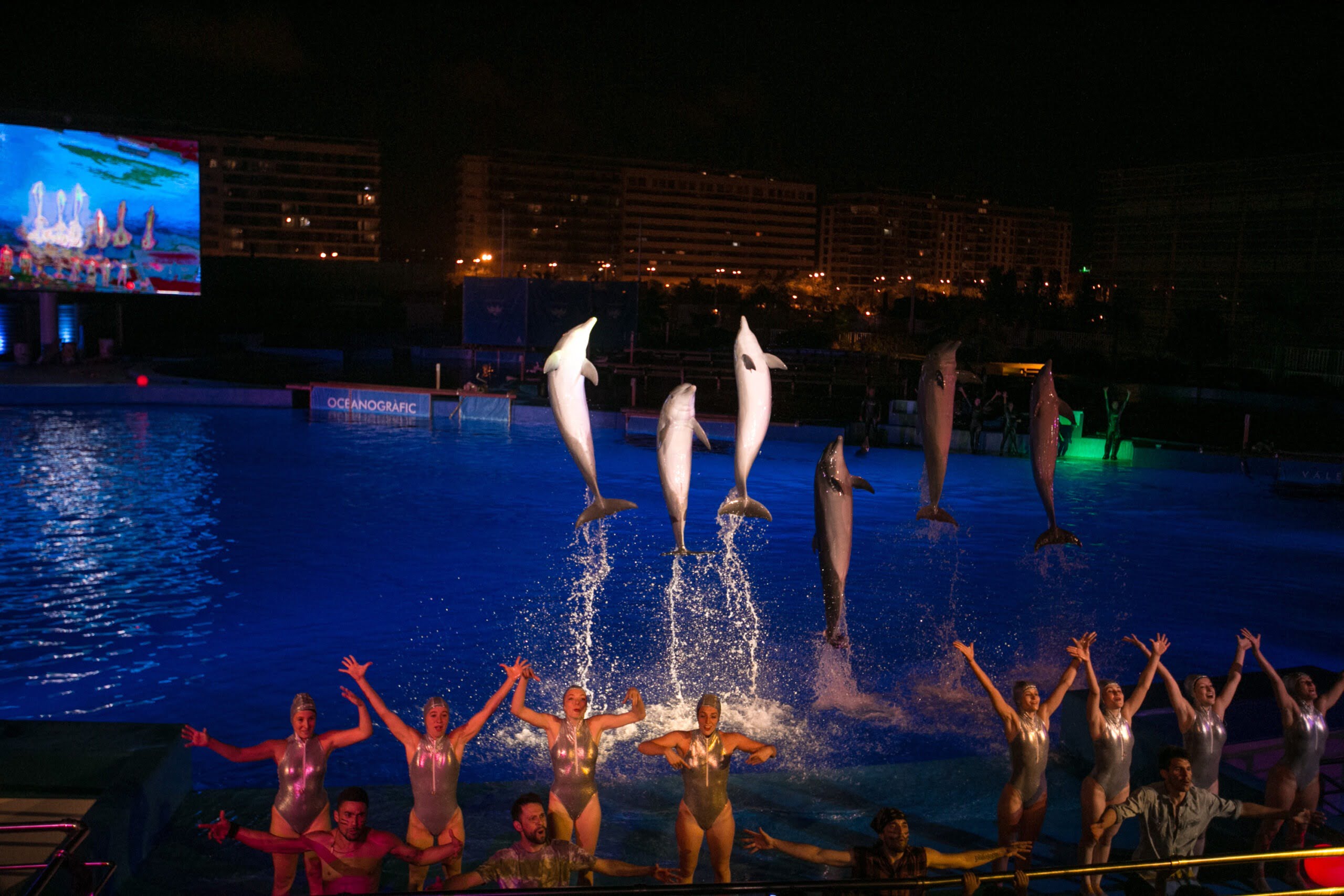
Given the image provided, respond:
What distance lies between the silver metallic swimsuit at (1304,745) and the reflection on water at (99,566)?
385 inches

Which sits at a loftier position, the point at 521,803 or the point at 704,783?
the point at 521,803

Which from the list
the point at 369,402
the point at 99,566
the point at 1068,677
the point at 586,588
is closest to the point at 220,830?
the point at 1068,677

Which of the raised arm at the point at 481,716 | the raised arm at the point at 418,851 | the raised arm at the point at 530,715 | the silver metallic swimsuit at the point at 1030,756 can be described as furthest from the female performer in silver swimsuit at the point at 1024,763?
the raised arm at the point at 418,851

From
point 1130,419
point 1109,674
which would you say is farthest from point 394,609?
point 1130,419

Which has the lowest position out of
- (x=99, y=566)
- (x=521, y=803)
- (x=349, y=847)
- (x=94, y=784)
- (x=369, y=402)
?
(x=99, y=566)

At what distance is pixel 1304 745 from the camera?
6.88m

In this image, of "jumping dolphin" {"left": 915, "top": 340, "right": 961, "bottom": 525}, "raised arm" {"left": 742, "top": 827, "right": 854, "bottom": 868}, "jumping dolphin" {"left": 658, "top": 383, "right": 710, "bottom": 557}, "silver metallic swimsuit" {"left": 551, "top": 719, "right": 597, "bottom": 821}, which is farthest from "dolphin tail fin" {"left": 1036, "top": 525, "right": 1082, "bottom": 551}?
"silver metallic swimsuit" {"left": 551, "top": 719, "right": 597, "bottom": 821}

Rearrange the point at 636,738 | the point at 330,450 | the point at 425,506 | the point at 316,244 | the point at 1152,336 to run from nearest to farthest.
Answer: the point at 636,738, the point at 425,506, the point at 330,450, the point at 1152,336, the point at 316,244

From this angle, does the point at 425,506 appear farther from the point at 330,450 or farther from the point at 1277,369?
the point at 1277,369

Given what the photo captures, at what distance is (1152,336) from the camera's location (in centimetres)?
6331

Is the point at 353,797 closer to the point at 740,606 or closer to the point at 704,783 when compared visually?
the point at 704,783

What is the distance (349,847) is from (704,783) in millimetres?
2075

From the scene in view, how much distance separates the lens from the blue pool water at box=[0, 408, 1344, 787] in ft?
34.0

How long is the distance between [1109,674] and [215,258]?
212 ft
